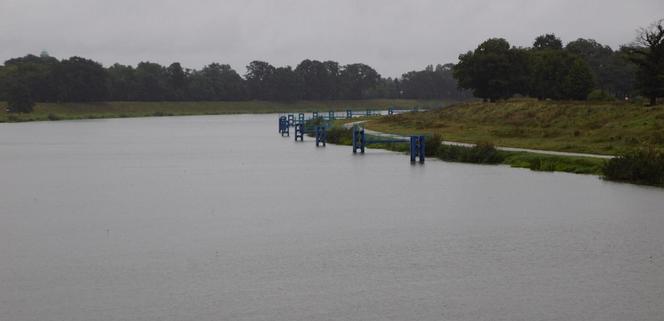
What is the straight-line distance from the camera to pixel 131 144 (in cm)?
7262

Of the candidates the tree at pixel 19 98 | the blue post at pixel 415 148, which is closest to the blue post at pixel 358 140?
the blue post at pixel 415 148

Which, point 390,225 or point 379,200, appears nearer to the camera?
point 390,225

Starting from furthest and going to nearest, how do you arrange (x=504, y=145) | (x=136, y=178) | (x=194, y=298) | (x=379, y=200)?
(x=504, y=145) < (x=136, y=178) < (x=379, y=200) < (x=194, y=298)

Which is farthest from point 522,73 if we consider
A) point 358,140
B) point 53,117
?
point 53,117

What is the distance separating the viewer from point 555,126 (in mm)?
60562

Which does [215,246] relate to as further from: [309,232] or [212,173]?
[212,173]

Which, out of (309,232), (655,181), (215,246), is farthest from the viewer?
(655,181)

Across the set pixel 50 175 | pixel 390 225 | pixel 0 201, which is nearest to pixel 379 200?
pixel 390 225

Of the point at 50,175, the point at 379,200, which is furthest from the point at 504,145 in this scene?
the point at 50,175

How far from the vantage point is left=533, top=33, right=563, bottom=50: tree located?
116m

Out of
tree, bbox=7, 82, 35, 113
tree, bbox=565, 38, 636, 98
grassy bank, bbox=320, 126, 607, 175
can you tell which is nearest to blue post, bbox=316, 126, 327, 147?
grassy bank, bbox=320, 126, 607, 175

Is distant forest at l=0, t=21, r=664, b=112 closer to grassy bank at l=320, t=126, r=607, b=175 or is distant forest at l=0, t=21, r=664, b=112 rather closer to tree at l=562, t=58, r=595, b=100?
tree at l=562, t=58, r=595, b=100

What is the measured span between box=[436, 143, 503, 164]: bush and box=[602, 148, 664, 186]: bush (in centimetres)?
968

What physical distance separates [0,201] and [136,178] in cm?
949
